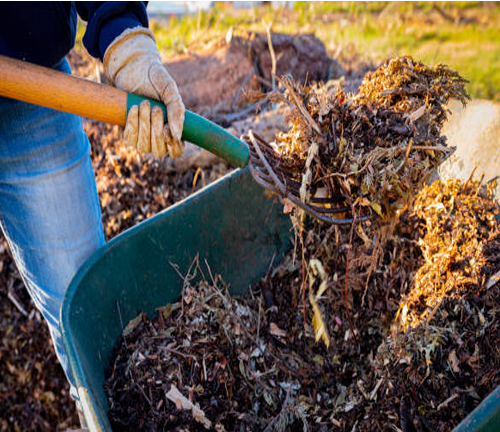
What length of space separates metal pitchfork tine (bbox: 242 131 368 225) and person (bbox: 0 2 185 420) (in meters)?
0.27

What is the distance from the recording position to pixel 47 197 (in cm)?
171

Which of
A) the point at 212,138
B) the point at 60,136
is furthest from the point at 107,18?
the point at 212,138

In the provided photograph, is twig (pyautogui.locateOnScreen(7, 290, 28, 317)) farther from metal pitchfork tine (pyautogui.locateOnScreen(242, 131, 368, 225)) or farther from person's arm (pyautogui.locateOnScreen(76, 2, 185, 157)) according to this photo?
metal pitchfork tine (pyautogui.locateOnScreen(242, 131, 368, 225))

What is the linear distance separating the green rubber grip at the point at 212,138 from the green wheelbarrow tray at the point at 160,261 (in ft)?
1.10

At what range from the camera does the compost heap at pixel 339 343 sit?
160 centimetres

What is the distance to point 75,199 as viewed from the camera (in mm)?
1780

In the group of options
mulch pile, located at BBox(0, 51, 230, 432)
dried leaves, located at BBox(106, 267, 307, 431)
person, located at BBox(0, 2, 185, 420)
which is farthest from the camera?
mulch pile, located at BBox(0, 51, 230, 432)

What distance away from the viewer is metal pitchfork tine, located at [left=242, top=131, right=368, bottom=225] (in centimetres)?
158

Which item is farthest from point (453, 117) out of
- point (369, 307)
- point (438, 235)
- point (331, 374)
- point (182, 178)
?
A: point (182, 178)

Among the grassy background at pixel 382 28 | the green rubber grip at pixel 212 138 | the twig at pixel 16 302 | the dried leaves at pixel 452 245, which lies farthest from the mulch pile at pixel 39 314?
the grassy background at pixel 382 28

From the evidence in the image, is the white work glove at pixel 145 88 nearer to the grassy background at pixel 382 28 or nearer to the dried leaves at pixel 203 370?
the dried leaves at pixel 203 370

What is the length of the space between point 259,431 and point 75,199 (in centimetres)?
109

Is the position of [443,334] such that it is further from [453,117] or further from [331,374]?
[453,117]

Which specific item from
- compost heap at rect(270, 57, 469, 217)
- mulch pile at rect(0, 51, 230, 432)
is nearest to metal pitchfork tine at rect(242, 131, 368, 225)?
compost heap at rect(270, 57, 469, 217)
